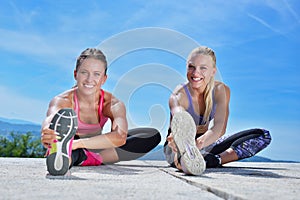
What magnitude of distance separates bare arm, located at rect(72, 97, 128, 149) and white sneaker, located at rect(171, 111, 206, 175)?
61cm

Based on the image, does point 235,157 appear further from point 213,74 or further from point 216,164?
point 213,74

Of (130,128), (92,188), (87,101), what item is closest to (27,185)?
(92,188)

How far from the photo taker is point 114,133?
103 inches

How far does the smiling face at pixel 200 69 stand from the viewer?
2.69m

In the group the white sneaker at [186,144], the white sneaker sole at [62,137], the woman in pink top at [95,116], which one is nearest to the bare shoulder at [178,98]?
the woman in pink top at [95,116]

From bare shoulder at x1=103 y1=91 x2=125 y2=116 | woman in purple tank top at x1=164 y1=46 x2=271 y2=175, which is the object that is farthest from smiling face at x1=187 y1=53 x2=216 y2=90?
bare shoulder at x1=103 y1=91 x2=125 y2=116

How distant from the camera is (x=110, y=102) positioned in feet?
9.18

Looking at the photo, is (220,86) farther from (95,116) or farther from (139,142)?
(95,116)

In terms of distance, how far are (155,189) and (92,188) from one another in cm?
24

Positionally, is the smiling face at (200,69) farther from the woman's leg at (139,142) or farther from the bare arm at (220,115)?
the woman's leg at (139,142)

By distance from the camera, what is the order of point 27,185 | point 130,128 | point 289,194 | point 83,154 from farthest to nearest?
point 130,128 < point 83,154 < point 27,185 < point 289,194

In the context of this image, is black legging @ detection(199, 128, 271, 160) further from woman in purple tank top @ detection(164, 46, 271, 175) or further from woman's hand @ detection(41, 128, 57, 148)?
woman's hand @ detection(41, 128, 57, 148)

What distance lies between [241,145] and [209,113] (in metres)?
0.35

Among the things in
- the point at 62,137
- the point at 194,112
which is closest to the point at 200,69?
the point at 194,112
